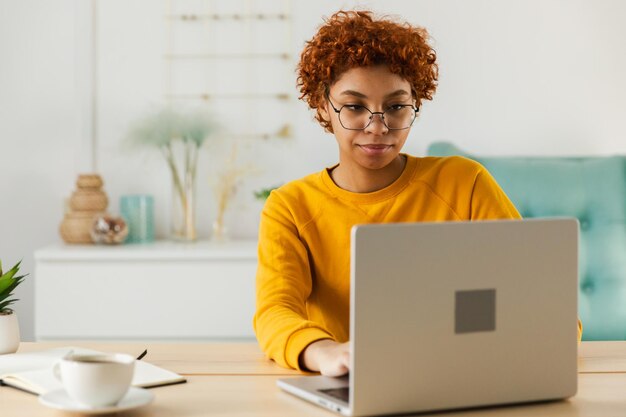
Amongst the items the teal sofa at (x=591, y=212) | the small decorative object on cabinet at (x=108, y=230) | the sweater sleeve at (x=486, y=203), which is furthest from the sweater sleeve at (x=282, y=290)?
the small decorative object on cabinet at (x=108, y=230)

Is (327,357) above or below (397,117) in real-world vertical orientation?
below

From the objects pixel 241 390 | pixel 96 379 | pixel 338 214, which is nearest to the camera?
pixel 96 379

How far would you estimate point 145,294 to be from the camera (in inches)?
122

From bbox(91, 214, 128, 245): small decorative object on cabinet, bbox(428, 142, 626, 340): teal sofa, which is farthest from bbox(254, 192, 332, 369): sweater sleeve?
bbox(91, 214, 128, 245): small decorative object on cabinet

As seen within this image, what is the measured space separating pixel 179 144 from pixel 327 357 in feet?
7.29

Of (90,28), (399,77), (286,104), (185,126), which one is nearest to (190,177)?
(185,126)

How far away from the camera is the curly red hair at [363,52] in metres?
1.78

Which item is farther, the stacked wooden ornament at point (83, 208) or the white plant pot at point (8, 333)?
the stacked wooden ornament at point (83, 208)

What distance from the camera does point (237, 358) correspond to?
5.25ft

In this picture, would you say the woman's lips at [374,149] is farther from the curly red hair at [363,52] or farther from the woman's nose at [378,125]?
the curly red hair at [363,52]

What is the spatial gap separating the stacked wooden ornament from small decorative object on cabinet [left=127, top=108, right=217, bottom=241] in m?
0.24

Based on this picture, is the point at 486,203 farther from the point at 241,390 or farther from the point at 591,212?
the point at 591,212

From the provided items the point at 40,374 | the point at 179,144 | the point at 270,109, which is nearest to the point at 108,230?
the point at 179,144

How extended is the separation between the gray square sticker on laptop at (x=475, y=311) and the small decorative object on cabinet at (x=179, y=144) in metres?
2.30
